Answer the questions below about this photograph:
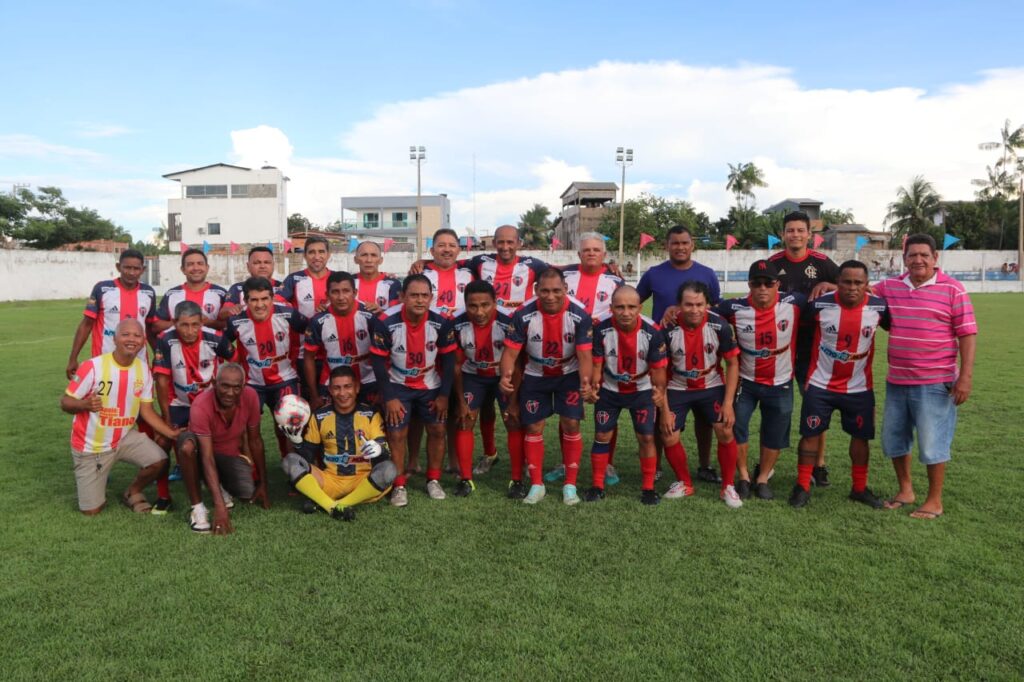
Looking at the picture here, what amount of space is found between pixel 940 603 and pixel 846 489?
1875mm

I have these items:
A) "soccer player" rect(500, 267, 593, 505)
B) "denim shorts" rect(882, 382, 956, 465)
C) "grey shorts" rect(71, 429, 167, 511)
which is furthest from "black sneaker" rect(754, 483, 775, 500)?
"grey shorts" rect(71, 429, 167, 511)

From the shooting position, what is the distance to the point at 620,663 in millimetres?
2939

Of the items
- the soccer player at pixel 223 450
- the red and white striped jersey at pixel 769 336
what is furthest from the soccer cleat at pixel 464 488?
the red and white striped jersey at pixel 769 336

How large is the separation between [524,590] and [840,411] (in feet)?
8.91

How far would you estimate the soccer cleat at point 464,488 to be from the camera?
5.19 m

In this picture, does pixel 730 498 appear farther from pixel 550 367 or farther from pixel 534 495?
pixel 550 367

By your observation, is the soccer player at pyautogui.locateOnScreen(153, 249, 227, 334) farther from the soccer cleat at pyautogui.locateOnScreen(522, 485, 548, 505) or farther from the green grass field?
the soccer cleat at pyautogui.locateOnScreen(522, 485, 548, 505)

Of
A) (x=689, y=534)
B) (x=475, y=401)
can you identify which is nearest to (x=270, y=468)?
(x=475, y=401)

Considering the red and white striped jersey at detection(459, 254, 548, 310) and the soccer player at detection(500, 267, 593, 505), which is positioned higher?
the red and white striped jersey at detection(459, 254, 548, 310)

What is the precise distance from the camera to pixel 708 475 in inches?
220

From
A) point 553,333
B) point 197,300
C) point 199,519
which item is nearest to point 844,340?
point 553,333

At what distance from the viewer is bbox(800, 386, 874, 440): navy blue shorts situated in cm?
485

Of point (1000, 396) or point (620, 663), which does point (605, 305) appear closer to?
point (620, 663)

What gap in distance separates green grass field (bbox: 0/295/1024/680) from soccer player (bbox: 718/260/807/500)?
0.47 meters
